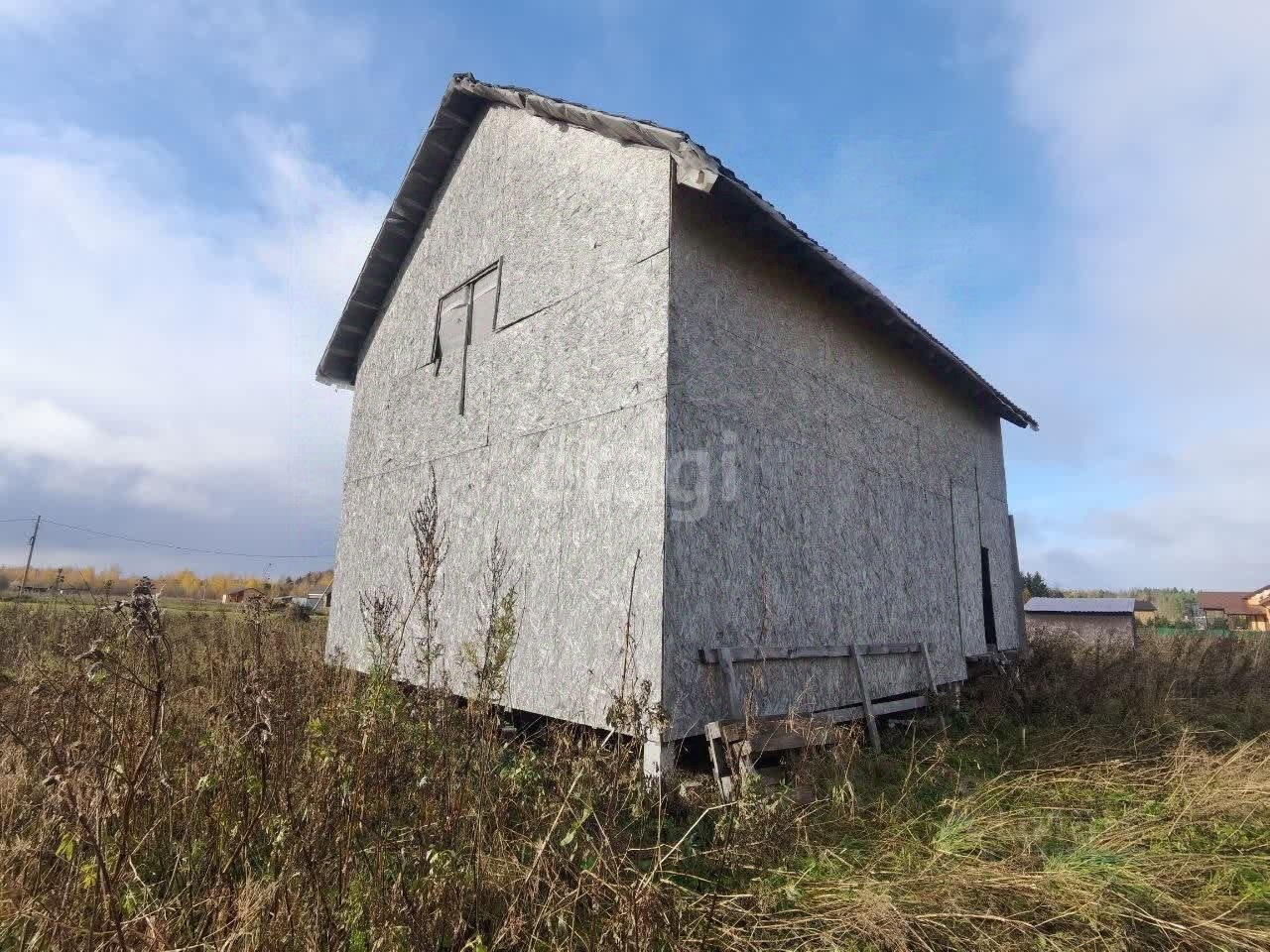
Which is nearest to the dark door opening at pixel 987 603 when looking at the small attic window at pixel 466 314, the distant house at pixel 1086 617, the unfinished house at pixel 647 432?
the unfinished house at pixel 647 432

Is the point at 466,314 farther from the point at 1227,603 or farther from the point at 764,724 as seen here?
the point at 1227,603

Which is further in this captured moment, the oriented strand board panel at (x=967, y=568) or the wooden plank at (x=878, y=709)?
the oriented strand board panel at (x=967, y=568)

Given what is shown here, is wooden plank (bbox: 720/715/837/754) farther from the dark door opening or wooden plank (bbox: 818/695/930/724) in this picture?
the dark door opening

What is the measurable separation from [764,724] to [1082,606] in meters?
20.7

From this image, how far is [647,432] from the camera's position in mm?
5988

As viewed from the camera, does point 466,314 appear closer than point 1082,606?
Yes

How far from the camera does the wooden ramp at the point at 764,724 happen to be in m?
5.11

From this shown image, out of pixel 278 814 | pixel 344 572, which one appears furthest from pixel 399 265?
pixel 278 814

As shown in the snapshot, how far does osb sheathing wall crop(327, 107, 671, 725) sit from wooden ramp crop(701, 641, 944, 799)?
2.30 feet

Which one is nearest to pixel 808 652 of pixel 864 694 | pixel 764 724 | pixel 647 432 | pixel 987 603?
pixel 864 694

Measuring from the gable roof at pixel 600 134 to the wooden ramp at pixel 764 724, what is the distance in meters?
3.93

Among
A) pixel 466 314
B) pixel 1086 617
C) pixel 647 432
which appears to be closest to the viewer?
pixel 647 432

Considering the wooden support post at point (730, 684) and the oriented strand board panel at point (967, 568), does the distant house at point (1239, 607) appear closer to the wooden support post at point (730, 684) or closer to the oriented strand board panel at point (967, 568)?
the oriented strand board panel at point (967, 568)

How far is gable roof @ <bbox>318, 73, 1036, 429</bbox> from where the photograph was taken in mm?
6148
